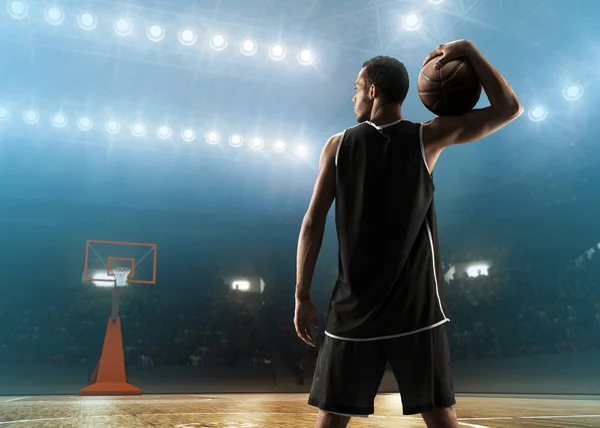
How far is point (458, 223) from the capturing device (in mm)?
11344

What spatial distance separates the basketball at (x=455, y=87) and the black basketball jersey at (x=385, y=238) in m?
0.14

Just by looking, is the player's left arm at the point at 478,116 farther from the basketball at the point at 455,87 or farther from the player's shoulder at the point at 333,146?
the player's shoulder at the point at 333,146

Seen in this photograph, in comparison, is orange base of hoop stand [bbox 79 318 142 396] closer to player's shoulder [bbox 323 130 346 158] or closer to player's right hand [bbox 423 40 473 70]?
player's shoulder [bbox 323 130 346 158]

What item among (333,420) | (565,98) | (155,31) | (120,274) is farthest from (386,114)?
(565,98)

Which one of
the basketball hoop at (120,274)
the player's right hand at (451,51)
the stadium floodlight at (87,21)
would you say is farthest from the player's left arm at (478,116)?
the basketball hoop at (120,274)

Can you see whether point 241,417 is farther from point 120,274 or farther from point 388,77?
point 120,274

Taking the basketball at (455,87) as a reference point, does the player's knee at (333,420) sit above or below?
below

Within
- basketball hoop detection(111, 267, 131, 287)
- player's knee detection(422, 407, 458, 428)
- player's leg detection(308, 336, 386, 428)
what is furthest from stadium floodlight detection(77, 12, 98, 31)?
player's knee detection(422, 407, 458, 428)

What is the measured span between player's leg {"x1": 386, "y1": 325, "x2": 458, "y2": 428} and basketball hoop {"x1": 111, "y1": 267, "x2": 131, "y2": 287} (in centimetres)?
817

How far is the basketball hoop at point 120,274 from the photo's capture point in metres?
8.47

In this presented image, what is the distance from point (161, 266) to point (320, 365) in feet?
40.8

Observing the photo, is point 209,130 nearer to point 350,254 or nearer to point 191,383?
point 191,383

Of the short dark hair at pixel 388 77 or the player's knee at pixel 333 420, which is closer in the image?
the player's knee at pixel 333 420

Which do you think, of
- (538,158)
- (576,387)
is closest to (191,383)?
(576,387)
